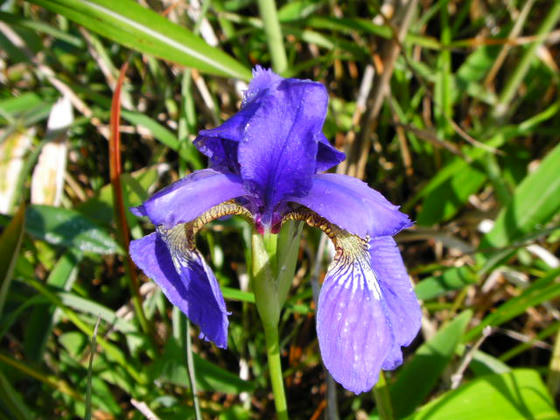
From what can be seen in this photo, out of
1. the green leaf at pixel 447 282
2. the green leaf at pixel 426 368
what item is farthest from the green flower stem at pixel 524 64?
the green leaf at pixel 426 368

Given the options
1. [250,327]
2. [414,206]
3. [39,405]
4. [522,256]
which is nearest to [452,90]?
[414,206]

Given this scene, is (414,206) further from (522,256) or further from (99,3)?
(99,3)

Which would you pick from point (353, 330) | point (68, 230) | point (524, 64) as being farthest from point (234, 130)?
point (524, 64)

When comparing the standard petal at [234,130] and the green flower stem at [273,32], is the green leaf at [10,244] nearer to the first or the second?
the standard petal at [234,130]

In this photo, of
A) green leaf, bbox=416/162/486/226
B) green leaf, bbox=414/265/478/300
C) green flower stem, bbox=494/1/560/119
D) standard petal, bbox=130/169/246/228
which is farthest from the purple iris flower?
green flower stem, bbox=494/1/560/119

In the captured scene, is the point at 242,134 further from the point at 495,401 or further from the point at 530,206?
the point at 530,206

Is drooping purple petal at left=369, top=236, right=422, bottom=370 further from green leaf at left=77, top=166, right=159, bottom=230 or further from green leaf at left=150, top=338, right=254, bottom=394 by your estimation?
green leaf at left=77, top=166, right=159, bottom=230
